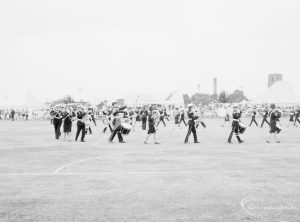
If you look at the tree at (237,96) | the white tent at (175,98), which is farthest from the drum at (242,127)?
the tree at (237,96)

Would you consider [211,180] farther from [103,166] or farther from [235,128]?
[235,128]

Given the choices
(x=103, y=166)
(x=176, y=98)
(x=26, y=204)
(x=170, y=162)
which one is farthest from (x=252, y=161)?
(x=176, y=98)

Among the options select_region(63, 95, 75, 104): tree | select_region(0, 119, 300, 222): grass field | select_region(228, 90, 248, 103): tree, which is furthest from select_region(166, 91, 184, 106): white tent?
select_region(0, 119, 300, 222): grass field

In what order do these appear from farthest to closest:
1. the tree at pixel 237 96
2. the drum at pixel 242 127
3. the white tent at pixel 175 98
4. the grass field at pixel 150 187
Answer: the tree at pixel 237 96 < the white tent at pixel 175 98 < the drum at pixel 242 127 < the grass field at pixel 150 187

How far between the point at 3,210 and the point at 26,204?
0.48 metres

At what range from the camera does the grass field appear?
6.34 metres

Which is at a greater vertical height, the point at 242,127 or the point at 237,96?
the point at 237,96

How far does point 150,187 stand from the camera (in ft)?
27.3

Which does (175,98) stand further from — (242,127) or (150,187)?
(150,187)

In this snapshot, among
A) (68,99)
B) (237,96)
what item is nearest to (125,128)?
(68,99)

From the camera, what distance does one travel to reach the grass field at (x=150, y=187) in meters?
6.34

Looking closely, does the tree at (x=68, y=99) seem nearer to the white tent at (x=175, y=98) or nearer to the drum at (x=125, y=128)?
the white tent at (x=175, y=98)

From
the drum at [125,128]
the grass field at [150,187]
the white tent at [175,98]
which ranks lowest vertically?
the grass field at [150,187]

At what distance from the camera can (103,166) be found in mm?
11422
